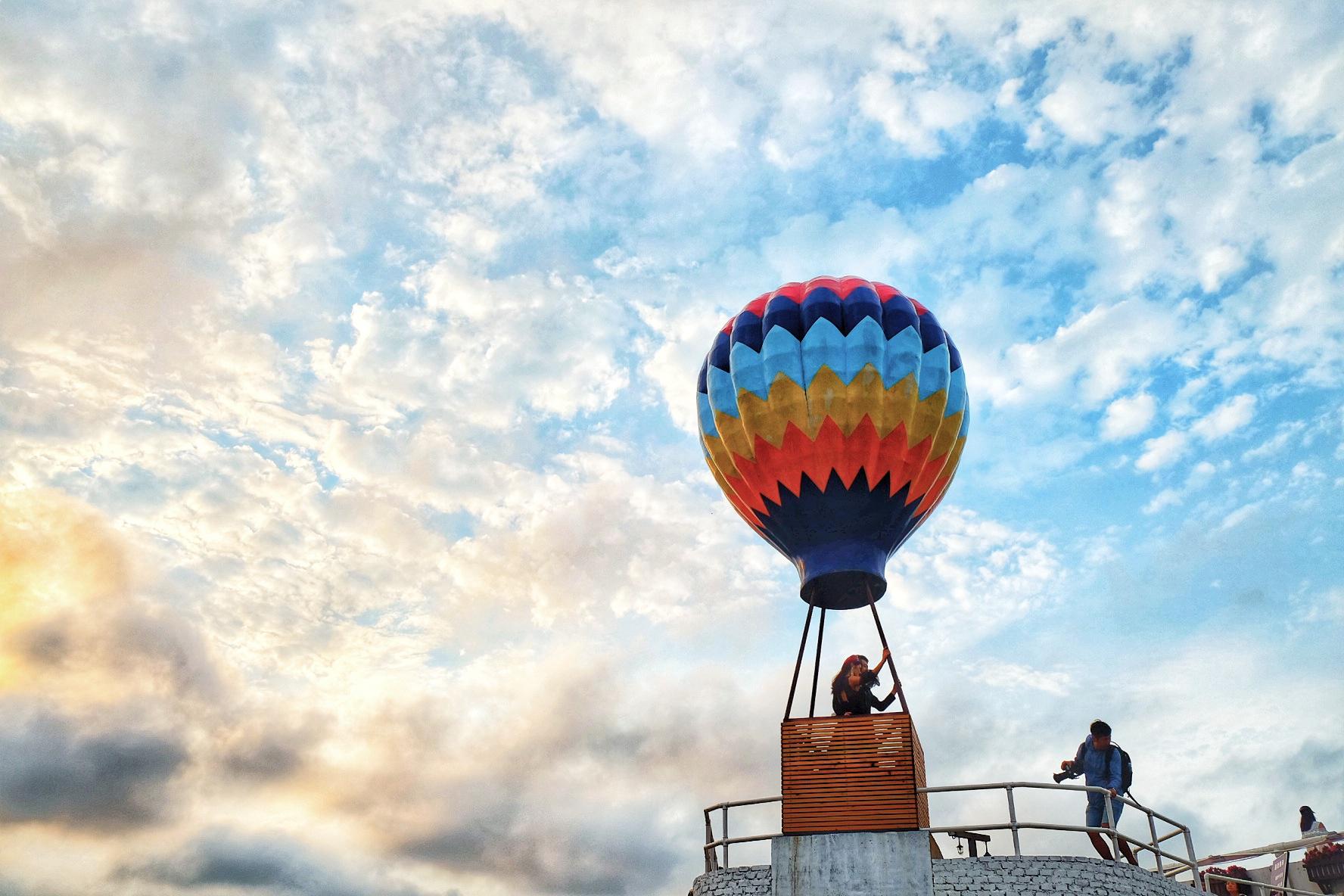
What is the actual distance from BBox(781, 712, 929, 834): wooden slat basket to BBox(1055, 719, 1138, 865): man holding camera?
8.54ft

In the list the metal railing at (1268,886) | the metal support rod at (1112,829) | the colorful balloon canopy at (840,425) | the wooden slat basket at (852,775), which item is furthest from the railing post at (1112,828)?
the colorful balloon canopy at (840,425)

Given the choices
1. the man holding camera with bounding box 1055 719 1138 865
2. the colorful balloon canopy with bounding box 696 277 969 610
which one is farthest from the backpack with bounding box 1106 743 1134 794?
the colorful balloon canopy with bounding box 696 277 969 610

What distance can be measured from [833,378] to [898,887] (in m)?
9.02

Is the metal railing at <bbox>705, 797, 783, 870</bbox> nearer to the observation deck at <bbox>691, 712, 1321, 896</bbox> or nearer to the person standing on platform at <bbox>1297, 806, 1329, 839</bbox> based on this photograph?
the observation deck at <bbox>691, 712, 1321, 896</bbox>

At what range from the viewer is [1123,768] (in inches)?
684

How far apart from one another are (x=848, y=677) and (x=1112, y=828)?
496 centimetres

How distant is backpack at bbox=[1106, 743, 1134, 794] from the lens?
1728cm

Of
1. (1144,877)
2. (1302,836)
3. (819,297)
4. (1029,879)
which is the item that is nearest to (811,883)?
(1029,879)

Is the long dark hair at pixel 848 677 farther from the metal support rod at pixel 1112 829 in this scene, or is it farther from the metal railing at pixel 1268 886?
the metal railing at pixel 1268 886

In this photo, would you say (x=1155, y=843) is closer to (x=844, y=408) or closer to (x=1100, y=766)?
(x=1100, y=766)

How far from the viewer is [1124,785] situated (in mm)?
17281

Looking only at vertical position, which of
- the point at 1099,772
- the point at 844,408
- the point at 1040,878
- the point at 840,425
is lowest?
the point at 1040,878

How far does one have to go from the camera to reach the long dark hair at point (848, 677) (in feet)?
61.9

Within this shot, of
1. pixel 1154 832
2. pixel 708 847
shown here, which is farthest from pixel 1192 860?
pixel 708 847
